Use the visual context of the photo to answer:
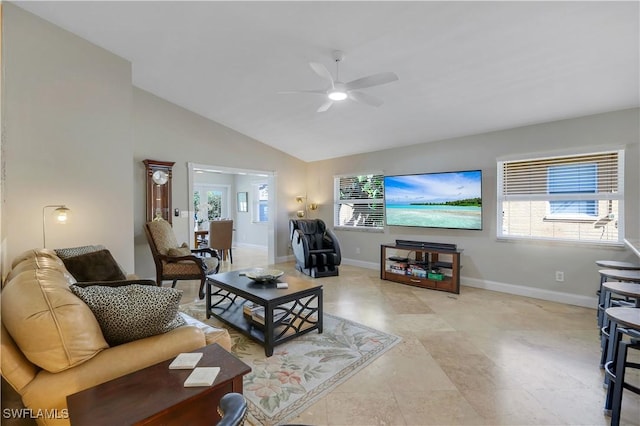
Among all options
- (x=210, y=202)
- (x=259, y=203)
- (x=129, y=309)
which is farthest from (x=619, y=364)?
(x=210, y=202)

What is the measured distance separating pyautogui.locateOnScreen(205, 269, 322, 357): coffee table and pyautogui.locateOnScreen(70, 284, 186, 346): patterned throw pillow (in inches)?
45.8

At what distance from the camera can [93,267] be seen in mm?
2627

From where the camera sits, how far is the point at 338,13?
91.2 inches

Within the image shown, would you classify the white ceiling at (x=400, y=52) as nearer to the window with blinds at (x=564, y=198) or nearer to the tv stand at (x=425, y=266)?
the window with blinds at (x=564, y=198)

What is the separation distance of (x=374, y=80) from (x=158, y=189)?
3685 mm

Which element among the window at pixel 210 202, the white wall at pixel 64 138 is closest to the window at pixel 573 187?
the white wall at pixel 64 138

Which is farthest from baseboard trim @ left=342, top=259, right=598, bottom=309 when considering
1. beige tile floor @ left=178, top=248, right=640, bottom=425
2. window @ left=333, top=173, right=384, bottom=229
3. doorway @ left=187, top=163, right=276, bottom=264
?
doorway @ left=187, top=163, right=276, bottom=264

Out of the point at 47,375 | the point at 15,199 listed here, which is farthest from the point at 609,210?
the point at 15,199

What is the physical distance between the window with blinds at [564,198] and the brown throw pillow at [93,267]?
189 inches

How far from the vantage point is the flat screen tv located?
14.1 ft

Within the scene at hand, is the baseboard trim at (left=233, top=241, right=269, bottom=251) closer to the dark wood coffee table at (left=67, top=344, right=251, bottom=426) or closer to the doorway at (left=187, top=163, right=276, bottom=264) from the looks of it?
the doorway at (left=187, top=163, right=276, bottom=264)

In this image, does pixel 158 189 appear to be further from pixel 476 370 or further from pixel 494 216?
pixel 494 216

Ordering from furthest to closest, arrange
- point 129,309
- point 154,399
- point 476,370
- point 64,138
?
point 64,138 < point 476,370 < point 129,309 < point 154,399

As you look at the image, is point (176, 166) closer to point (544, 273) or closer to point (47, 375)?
point (47, 375)
